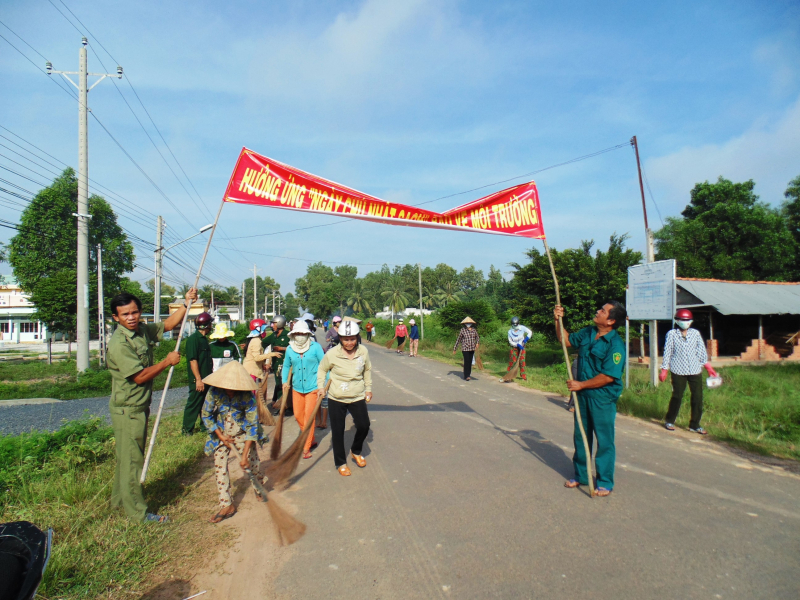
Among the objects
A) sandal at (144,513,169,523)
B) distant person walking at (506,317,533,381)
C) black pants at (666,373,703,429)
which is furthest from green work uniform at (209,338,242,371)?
distant person walking at (506,317,533,381)

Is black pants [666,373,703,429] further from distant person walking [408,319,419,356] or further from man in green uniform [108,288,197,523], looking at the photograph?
distant person walking [408,319,419,356]

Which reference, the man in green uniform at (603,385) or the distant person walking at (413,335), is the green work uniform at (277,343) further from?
the distant person walking at (413,335)

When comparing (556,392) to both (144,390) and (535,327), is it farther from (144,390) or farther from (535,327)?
(144,390)

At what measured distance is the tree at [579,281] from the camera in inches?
643

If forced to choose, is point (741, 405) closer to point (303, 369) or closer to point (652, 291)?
point (652, 291)

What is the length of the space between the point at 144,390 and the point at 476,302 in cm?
2891

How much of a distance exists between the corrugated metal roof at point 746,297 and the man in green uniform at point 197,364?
16.4 metres

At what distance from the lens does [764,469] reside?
5.36 metres

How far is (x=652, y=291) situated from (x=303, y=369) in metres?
7.30

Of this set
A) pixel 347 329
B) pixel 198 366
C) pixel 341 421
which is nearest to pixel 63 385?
pixel 198 366

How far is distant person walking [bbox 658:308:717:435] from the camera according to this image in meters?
6.98

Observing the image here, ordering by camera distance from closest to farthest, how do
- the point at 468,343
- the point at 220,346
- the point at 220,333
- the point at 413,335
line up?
the point at 220,333, the point at 220,346, the point at 468,343, the point at 413,335

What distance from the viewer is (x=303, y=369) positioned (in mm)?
6266

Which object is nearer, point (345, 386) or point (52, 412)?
point (345, 386)
